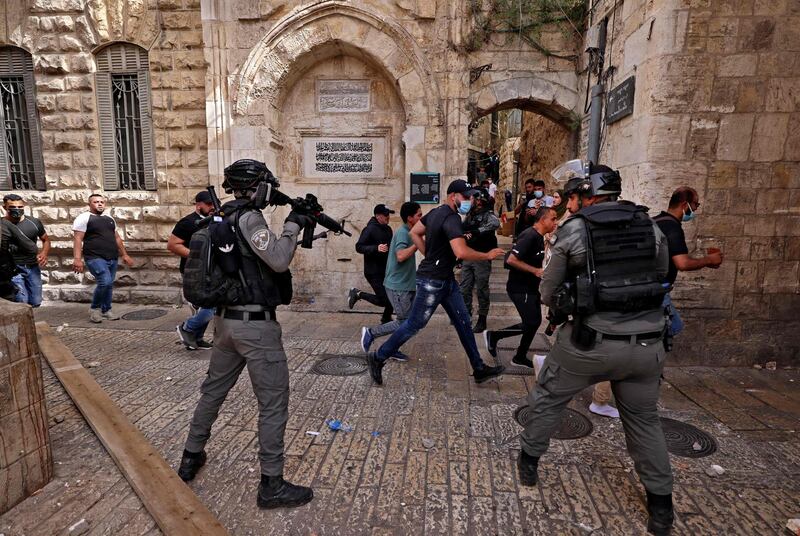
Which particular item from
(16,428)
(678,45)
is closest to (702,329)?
(678,45)

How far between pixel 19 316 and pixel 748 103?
661 centimetres

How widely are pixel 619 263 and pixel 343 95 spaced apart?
21.8 ft

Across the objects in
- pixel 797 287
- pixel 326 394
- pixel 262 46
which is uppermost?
pixel 262 46

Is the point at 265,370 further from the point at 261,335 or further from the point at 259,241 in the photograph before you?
the point at 259,241

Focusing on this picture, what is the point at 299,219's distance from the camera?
2.88 meters

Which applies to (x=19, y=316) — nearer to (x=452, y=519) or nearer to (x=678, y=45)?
(x=452, y=519)

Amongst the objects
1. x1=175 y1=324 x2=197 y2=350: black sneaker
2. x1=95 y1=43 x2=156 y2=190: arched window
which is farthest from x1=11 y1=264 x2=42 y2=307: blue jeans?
x1=175 y1=324 x2=197 y2=350: black sneaker

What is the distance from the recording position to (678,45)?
184 inches

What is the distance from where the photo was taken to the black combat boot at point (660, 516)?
248 centimetres

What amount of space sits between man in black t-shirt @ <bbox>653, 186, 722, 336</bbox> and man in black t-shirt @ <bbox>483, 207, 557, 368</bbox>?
3.88 feet

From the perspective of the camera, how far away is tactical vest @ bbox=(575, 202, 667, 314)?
2543 millimetres

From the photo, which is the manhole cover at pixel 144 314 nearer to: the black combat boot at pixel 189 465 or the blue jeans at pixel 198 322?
the blue jeans at pixel 198 322

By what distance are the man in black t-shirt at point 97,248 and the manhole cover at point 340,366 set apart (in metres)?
3.90

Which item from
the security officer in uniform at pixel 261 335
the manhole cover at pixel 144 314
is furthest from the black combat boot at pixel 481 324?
the manhole cover at pixel 144 314
